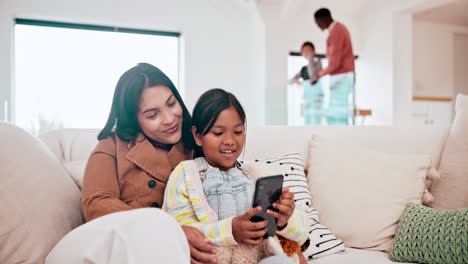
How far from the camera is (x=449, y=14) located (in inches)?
215

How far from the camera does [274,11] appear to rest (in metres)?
4.36

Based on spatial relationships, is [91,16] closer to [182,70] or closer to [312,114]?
[182,70]

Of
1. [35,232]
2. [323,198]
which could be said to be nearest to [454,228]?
[323,198]

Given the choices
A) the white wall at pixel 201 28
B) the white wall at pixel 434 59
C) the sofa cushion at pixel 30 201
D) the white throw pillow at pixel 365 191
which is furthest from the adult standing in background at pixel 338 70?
the white wall at pixel 434 59

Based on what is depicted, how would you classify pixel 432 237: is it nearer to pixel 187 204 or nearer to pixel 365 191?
pixel 365 191

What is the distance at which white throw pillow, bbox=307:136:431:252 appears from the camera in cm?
137

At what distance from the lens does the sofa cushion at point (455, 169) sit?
1.46 m

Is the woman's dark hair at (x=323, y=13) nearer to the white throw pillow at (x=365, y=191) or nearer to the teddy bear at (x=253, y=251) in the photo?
the white throw pillow at (x=365, y=191)

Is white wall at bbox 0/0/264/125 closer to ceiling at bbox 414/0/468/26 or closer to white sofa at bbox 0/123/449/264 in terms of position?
ceiling at bbox 414/0/468/26

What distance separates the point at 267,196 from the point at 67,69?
4.24 m

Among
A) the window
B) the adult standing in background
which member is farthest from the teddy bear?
the window

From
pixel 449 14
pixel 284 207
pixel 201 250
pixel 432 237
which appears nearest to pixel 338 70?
pixel 432 237

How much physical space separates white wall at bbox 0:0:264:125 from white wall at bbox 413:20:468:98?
9.11ft

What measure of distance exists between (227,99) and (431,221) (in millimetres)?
825
